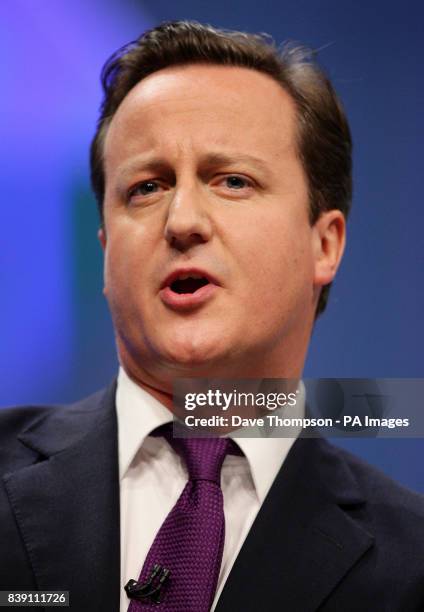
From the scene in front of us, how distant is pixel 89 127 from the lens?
2.02 meters

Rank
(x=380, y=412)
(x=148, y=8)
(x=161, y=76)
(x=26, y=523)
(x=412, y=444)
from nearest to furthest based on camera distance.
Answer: (x=26, y=523), (x=380, y=412), (x=161, y=76), (x=412, y=444), (x=148, y=8)

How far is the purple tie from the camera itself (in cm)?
122

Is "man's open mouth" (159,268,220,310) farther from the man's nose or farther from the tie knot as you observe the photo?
the tie knot

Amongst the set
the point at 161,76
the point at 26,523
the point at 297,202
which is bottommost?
the point at 26,523

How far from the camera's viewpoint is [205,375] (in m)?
1.46

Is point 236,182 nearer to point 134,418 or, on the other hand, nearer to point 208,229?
point 208,229

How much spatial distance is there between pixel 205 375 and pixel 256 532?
30 cm

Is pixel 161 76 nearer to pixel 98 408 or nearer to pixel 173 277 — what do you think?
pixel 173 277

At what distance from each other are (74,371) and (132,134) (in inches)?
27.7

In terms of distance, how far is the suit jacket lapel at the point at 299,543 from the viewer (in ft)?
4.09

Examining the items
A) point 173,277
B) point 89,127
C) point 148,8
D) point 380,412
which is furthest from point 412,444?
point 148,8

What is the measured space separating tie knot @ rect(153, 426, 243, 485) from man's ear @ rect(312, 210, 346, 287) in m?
0.41

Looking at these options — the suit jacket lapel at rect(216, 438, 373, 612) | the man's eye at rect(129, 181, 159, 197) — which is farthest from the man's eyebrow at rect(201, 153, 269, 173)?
the suit jacket lapel at rect(216, 438, 373, 612)

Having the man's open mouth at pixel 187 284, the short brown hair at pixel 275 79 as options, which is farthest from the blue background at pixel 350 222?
the man's open mouth at pixel 187 284
